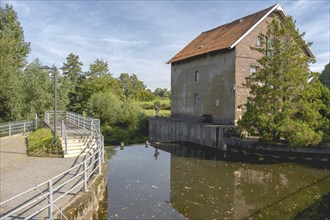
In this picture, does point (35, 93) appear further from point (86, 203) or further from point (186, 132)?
point (86, 203)

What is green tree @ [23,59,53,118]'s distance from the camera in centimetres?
3338

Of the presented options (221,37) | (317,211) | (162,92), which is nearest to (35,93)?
(221,37)

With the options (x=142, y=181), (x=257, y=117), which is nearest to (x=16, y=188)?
(x=142, y=181)

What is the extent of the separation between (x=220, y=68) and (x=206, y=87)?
8.88 feet

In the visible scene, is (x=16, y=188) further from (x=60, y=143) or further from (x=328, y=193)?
(x=328, y=193)

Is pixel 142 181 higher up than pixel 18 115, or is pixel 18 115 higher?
pixel 18 115

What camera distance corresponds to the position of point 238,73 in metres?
24.6

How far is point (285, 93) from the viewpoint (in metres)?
18.9

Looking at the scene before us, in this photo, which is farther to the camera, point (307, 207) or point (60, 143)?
point (60, 143)

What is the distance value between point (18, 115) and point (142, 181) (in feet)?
78.8

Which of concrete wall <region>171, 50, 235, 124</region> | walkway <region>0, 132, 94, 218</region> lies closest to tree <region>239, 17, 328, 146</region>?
concrete wall <region>171, 50, 235, 124</region>

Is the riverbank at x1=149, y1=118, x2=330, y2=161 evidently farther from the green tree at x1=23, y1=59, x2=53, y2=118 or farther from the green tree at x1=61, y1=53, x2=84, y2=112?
the green tree at x1=61, y1=53, x2=84, y2=112

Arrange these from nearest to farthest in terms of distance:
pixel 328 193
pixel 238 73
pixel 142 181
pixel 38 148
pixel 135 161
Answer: pixel 328 193, pixel 142 181, pixel 38 148, pixel 135 161, pixel 238 73

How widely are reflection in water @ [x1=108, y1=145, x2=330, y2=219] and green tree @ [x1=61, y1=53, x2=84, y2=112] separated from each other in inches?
1281
